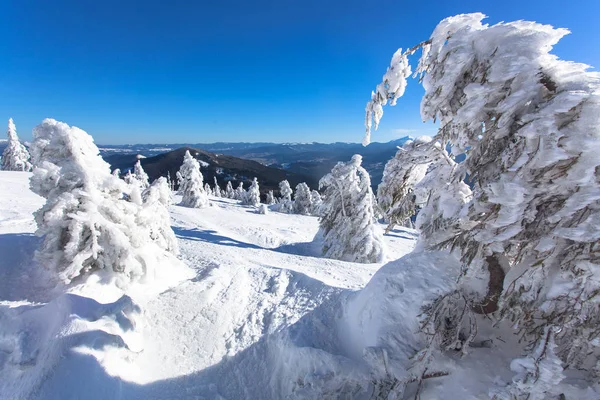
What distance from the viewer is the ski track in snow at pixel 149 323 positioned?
17.9 feet

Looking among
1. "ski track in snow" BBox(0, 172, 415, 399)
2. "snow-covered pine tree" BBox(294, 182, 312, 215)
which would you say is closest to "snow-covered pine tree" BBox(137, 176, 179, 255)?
"ski track in snow" BBox(0, 172, 415, 399)

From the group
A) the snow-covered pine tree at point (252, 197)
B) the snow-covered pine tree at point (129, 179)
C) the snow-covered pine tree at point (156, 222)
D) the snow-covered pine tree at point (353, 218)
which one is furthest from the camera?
the snow-covered pine tree at point (252, 197)

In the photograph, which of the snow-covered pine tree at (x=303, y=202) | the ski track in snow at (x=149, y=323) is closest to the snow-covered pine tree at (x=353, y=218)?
the ski track in snow at (x=149, y=323)

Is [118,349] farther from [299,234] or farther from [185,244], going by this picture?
[299,234]

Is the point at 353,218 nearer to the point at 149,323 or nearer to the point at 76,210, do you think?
the point at 149,323

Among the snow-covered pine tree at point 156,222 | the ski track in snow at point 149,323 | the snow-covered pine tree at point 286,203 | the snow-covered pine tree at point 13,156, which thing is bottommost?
the snow-covered pine tree at point 286,203

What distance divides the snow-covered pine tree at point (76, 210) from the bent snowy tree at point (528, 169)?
8765 mm

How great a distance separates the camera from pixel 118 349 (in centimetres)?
626

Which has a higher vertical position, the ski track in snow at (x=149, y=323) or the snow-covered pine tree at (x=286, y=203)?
the ski track in snow at (x=149, y=323)

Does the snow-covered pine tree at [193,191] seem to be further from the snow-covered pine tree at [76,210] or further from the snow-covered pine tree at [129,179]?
the snow-covered pine tree at [76,210]

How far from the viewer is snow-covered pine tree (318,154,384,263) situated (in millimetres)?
19109

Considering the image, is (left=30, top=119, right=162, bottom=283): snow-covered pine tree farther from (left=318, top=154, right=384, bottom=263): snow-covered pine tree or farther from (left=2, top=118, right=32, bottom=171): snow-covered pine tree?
(left=2, top=118, right=32, bottom=171): snow-covered pine tree

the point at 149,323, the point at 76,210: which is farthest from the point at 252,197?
the point at 149,323

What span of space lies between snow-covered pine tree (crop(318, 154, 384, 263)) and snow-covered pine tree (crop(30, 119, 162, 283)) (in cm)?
1356
